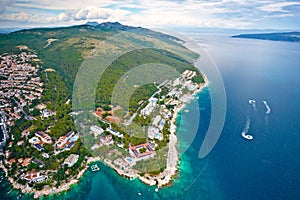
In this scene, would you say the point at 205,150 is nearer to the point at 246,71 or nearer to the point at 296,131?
the point at 296,131

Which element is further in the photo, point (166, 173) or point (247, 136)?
point (247, 136)

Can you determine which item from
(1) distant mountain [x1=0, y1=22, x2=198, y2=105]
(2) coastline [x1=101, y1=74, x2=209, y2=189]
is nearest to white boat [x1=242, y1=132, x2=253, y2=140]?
(2) coastline [x1=101, y1=74, x2=209, y2=189]

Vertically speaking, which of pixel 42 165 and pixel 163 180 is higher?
pixel 42 165

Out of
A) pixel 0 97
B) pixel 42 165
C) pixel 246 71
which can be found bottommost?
pixel 246 71

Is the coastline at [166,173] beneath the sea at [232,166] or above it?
above

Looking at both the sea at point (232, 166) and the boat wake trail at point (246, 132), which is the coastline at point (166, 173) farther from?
the boat wake trail at point (246, 132)

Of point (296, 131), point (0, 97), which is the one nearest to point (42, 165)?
point (0, 97)

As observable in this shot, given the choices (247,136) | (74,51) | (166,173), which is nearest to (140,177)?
(166,173)

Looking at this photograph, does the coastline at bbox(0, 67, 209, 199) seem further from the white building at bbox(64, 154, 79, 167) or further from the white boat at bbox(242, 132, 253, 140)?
the white boat at bbox(242, 132, 253, 140)

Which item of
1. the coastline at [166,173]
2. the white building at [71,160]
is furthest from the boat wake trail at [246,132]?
the white building at [71,160]

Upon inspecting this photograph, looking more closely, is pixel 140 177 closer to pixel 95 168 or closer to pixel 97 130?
pixel 95 168

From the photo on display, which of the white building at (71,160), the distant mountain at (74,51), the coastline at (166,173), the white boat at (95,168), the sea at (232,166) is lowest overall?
the sea at (232,166)
